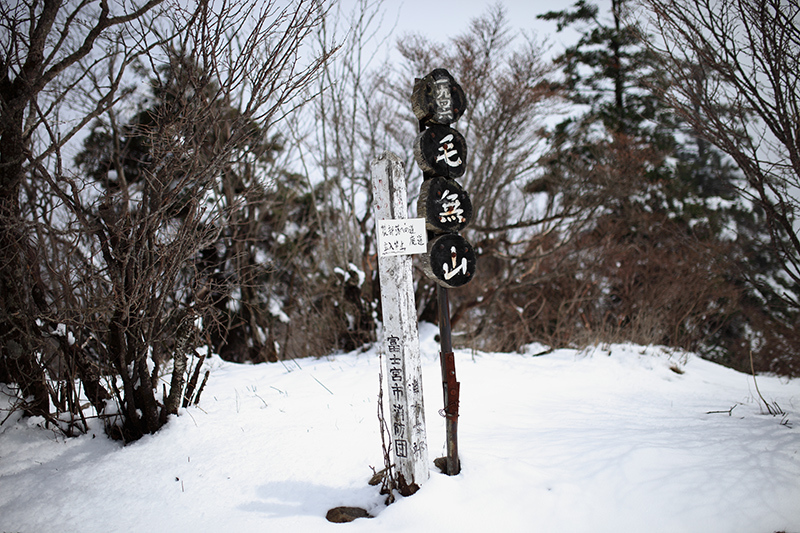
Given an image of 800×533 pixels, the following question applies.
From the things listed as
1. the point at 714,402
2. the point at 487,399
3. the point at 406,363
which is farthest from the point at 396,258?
the point at 714,402

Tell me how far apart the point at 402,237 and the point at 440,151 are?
0.61 m

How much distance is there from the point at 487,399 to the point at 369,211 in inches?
209

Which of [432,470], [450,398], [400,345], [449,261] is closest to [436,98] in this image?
[449,261]

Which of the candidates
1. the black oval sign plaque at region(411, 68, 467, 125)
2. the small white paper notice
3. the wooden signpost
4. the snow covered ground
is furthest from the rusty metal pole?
the black oval sign plaque at region(411, 68, 467, 125)

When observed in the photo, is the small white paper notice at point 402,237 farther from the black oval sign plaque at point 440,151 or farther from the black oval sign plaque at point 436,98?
the black oval sign plaque at point 436,98

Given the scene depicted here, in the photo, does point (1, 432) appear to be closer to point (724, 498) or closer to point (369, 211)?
point (724, 498)

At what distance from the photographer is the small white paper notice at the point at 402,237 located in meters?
2.40

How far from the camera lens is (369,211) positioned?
28.8ft

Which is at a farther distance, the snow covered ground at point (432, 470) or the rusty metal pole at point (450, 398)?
the rusty metal pole at point (450, 398)

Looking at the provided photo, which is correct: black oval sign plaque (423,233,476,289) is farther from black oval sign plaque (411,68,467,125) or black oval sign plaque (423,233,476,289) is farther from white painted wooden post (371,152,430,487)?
black oval sign plaque (411,68,467,125)

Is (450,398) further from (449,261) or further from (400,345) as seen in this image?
(449,261)

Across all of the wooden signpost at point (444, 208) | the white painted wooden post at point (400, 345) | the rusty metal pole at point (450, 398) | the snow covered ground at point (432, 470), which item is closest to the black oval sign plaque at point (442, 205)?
the wooden signpost at point (444, 208)

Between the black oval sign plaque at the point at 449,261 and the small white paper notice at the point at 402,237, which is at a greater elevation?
the small white paper notice at the point at 402,237

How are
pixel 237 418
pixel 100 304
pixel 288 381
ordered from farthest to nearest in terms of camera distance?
pixel 288 381 < pixel 237 418 < pixel 100 304
